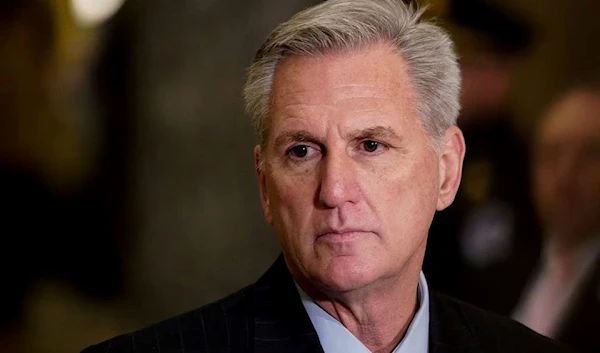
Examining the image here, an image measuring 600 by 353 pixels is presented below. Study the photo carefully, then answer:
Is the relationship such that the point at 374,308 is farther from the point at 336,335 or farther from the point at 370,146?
the point at 370,146

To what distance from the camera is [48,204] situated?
3.56 meters

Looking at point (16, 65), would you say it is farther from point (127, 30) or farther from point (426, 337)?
point (426, 337)

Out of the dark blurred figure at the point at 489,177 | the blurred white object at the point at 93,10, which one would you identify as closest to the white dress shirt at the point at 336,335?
the dark blurred figure at the point at 489,177

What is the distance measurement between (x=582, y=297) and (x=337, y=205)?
1.95m

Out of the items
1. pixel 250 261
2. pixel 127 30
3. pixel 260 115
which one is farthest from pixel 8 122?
pixel 260 115

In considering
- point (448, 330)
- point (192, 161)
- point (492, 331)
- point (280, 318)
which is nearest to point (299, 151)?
point (280, 318)

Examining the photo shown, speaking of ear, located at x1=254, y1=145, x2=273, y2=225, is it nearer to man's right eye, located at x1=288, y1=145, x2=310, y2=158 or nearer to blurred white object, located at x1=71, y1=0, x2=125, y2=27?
man's right eye, located at x1=288, y1=145, x2=310, y2=158

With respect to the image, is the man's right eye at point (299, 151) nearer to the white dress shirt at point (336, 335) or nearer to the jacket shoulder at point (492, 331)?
the white dress shirt at point (336, 335)

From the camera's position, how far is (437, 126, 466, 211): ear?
2.16 m

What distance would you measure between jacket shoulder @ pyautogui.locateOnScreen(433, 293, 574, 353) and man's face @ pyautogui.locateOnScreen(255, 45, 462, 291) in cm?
35

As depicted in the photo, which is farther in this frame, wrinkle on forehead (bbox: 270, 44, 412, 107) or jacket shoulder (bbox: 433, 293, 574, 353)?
jacket shoulder (bbox: 433, 293, 574, 353)

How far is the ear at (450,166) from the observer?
2.16 metres

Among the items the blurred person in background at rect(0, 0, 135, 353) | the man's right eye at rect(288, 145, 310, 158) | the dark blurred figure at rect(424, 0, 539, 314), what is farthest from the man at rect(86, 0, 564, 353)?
the blurred person in background at rect(0, 0, 135, 353)

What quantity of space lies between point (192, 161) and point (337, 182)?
177 centimetres
